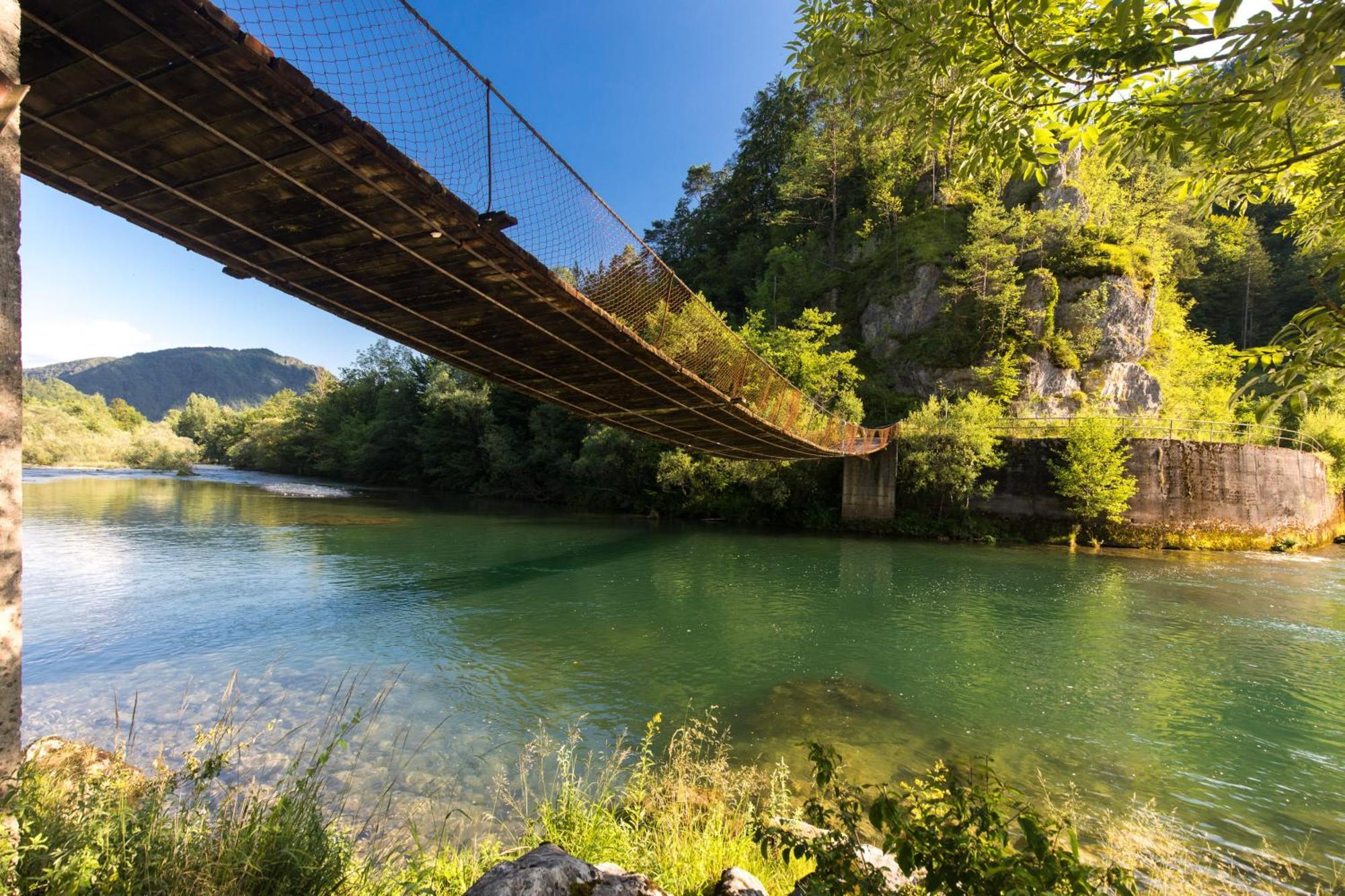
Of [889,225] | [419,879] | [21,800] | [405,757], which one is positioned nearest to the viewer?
[21,800]

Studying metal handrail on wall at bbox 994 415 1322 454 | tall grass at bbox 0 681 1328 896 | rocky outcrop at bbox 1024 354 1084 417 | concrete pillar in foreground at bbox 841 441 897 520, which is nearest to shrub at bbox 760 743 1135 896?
tall grass at bbox 0 681 1328 896

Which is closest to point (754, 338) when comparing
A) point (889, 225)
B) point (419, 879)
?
point (889, 225)

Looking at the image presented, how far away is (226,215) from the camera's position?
5.13 m

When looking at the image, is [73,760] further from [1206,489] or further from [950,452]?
[1206,489]

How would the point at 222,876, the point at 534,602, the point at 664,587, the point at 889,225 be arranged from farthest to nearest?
the point at 889,225 < the point at 664,587 < the point at 534,602 < the point at 222,876

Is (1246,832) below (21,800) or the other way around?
below

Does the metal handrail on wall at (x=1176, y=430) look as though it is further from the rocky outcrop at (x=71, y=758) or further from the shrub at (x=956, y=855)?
the rocky outcrop at (x=71, y=758)

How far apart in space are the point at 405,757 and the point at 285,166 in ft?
17.6

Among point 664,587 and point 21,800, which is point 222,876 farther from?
point 664,587

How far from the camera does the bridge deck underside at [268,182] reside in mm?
3553

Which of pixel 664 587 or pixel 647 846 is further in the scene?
pixel 664 587

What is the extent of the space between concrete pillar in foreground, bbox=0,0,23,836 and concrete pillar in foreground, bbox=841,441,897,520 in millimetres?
23202

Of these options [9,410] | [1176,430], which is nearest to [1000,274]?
[1176,430]

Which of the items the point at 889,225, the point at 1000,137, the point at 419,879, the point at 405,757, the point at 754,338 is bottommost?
Result: the point at 405,757
